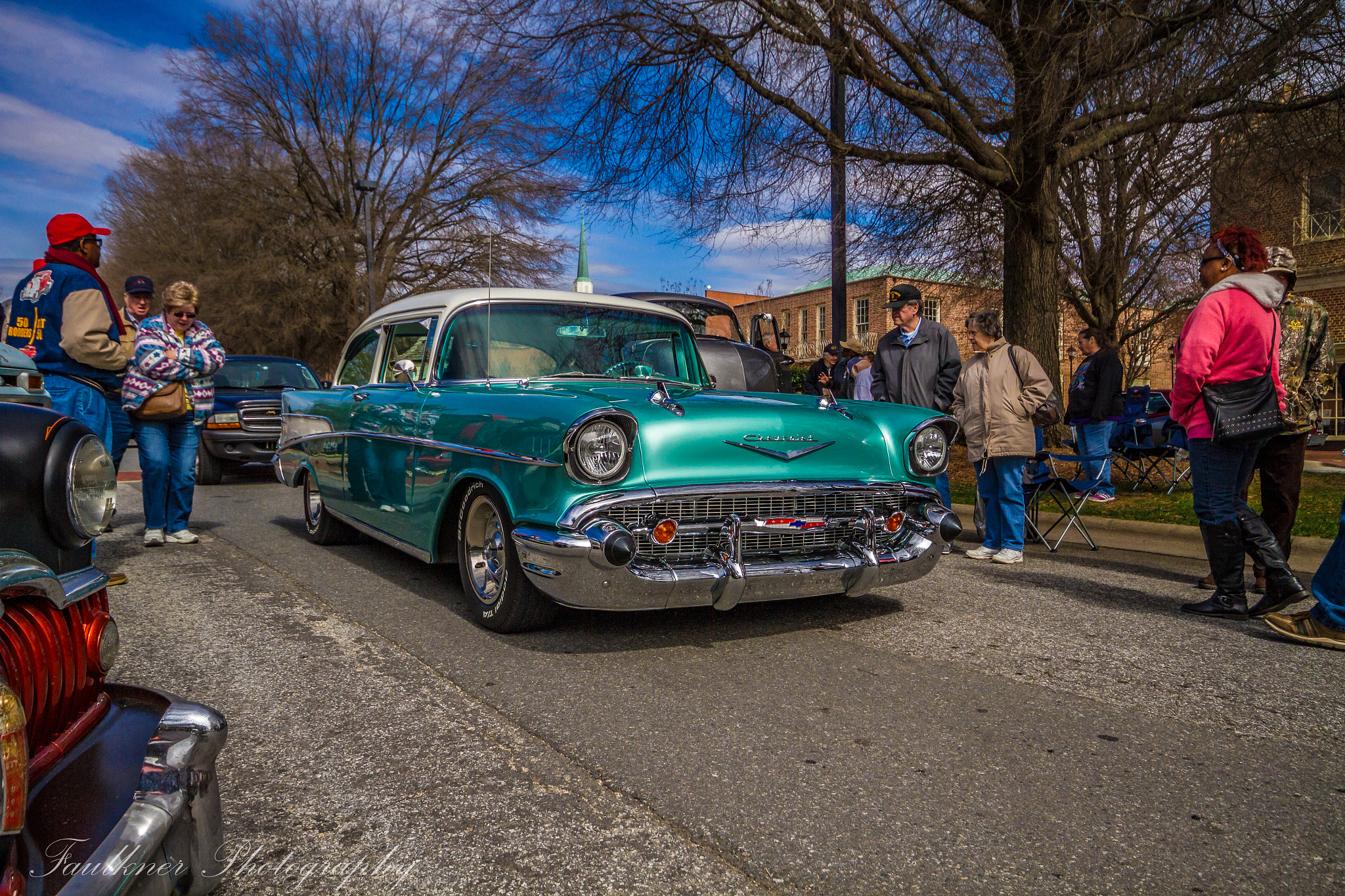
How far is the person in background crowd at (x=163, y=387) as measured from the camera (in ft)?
19.0

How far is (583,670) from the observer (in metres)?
3.45

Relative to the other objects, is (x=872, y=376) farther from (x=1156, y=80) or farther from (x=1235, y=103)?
(x=1235, y=103)

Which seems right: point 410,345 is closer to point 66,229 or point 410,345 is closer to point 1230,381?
point 66,229

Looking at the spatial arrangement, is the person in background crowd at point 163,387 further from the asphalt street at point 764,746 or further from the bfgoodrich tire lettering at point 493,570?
the bfgoodrich tire lettering at point 493,570

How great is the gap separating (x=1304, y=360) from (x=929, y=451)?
231cm

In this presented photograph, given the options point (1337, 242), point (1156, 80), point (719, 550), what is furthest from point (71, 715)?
point (1337, 242)

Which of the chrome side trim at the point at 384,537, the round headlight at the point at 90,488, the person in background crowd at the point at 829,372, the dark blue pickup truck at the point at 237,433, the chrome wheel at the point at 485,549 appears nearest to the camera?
the round headlight at the point at 90,488

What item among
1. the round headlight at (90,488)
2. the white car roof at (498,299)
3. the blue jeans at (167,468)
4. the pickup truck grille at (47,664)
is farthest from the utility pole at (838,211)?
the pickup truck grille at (47,664)

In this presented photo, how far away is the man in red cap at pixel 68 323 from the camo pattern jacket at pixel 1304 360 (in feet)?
21.6

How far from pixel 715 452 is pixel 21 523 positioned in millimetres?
2384

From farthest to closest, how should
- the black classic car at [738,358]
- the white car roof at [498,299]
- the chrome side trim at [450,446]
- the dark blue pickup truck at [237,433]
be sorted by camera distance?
the dark blue pickup truck at [237,433] → the black classic car at [738,358] → the white car roof at [498,299] → the chrome side trim at [450,446]

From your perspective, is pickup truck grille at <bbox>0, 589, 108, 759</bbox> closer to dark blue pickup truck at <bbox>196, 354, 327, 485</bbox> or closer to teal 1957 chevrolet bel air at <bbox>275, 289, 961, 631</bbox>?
teal 1957 chevrolet bel air at <bbox>275, 289, 961, 631</bbox>

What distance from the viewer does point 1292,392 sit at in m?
4.68

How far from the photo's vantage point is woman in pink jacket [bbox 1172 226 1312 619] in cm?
423
